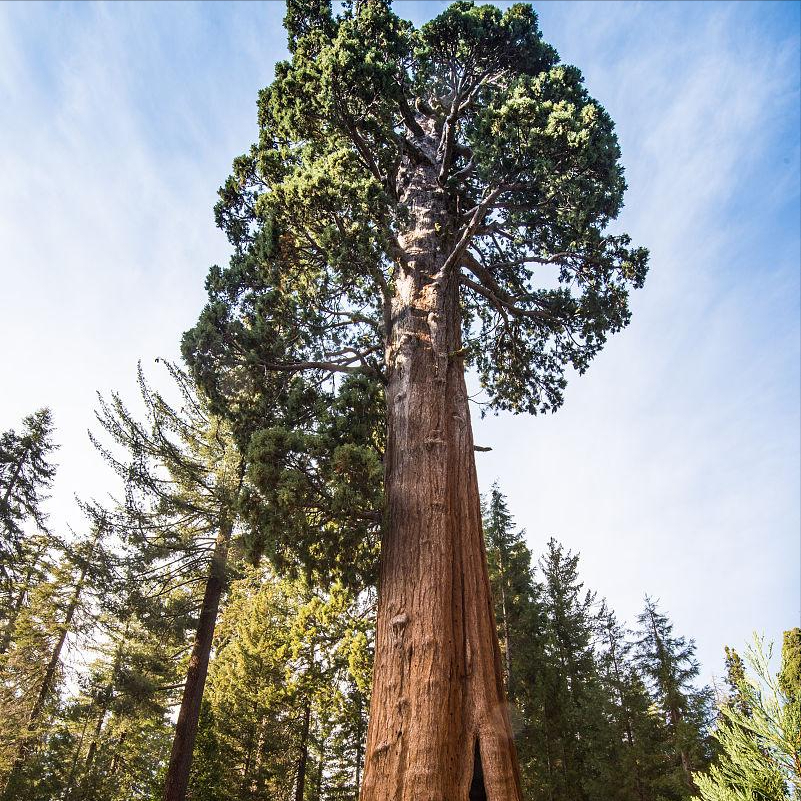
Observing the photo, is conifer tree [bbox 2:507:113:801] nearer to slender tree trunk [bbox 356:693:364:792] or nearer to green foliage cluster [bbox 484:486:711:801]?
slender tree trunk [bbox 356:693:364:792]

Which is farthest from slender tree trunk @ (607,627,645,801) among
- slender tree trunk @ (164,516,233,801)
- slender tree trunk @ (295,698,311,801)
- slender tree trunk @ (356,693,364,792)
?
slender tree trunk @ (164,516,233,801)

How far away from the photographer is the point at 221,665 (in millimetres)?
14445

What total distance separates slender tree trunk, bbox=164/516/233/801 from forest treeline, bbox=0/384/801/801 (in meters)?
0.04

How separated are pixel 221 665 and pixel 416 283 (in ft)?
43.0

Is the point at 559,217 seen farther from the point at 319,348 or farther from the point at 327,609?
the point at 327,609

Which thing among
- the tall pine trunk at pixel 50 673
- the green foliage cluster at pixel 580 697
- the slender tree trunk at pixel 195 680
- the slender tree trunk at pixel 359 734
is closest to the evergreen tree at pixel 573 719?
the green foliage cluster at pixel 580 697

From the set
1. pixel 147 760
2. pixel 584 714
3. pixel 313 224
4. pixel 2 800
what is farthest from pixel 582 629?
pixel 313 224

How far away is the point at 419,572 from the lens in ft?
13.7

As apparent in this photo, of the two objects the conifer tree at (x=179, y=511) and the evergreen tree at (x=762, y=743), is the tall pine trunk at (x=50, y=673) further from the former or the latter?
the evergreen tree at (x=762, y=743)

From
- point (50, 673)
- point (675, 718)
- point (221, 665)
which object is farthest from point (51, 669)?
point (675, 718)

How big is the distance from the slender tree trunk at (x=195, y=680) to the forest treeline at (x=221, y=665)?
0.04 meters

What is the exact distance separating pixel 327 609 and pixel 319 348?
8.94 m

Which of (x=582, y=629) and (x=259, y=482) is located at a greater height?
(x=582, y=629)

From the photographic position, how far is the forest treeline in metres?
10.7
